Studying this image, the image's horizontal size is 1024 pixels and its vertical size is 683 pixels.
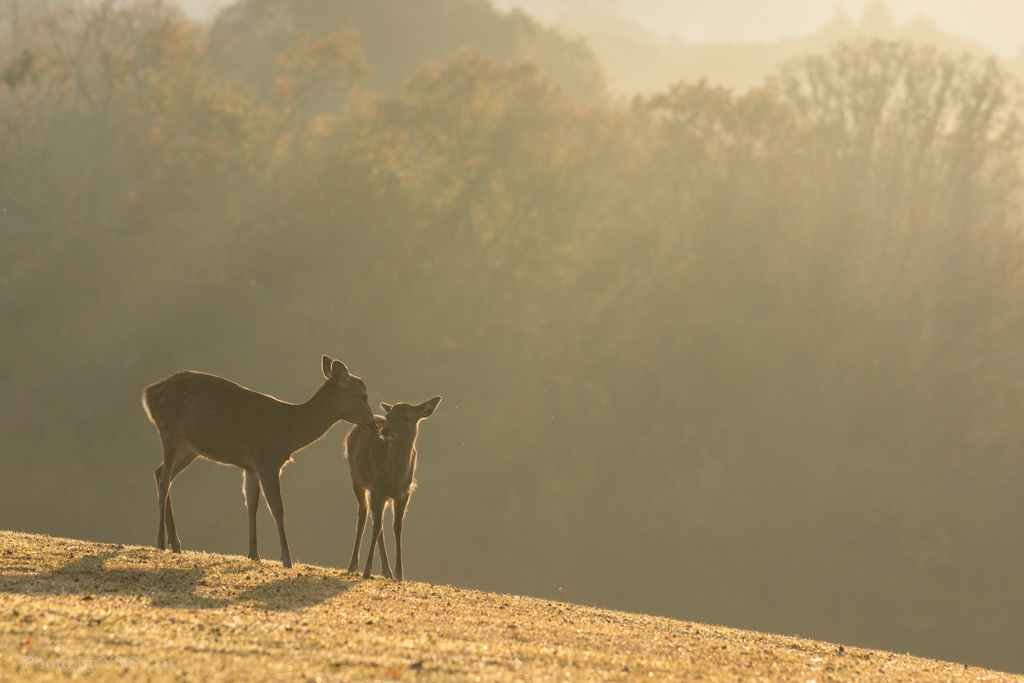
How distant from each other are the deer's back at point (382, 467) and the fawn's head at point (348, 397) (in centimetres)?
23

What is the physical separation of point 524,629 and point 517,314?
1234 inches

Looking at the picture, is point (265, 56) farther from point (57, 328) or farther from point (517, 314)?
point (517, 314)

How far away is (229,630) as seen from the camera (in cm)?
669

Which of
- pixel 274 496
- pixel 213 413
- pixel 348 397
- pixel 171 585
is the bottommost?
pixel 171 585

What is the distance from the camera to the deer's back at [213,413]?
36.0ft

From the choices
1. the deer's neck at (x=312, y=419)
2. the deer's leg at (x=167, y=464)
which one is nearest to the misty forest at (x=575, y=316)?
the deer's leg at (x=167, y=464)

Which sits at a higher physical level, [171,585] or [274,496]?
[274,496]

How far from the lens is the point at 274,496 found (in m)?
10.9

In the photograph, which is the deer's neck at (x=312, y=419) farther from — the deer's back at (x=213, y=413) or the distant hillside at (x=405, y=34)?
the distant hillside at (x=405, y=34)

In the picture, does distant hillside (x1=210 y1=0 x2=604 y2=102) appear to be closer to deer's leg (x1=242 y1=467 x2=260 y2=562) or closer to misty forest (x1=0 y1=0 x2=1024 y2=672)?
misty forest (x1=0 y1=0 x2=1024 y2=672)

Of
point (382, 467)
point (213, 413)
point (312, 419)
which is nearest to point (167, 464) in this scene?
point (213, 413)

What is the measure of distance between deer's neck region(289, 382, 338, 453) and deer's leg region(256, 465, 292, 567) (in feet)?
1.44

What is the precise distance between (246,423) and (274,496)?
944 millimetres

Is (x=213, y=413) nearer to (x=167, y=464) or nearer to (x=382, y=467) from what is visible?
(x=167, y=464)
